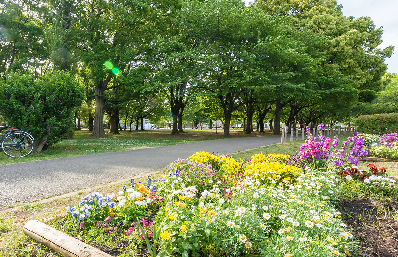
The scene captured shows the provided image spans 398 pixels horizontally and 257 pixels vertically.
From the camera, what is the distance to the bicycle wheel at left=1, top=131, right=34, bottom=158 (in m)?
8.52

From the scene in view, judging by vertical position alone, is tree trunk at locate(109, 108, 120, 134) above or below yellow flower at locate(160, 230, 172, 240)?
above

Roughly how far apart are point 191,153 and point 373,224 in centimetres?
729

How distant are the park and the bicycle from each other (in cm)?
7

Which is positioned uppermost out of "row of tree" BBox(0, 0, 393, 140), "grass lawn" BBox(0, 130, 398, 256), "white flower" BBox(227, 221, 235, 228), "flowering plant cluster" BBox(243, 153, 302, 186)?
"row of tree" BBox(0, 0, 393, 140)

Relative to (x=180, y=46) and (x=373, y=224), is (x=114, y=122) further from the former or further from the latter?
(x=373, y=224)

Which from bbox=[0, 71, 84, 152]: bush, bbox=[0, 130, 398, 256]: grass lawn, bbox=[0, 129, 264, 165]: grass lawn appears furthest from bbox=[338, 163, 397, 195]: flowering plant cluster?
bbox=[0, 71, 84, 152]: bush

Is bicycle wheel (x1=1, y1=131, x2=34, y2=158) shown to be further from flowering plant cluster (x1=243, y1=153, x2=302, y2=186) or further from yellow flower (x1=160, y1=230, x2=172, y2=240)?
yellow flower (x1=160, y1=230, x2=172, y2=240)

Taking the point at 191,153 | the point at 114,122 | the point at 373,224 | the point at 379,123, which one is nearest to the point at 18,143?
the point at 191,153

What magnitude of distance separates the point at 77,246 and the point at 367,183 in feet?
14.8

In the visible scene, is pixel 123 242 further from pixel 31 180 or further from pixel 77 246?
pixel 31 180

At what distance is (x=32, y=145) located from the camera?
9.22 meters

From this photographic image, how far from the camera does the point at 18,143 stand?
8688 mm

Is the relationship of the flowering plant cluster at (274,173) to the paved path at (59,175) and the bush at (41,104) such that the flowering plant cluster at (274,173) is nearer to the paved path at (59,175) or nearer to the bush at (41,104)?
the paved path at (59,175)

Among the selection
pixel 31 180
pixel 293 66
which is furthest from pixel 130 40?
pixel 31 180
